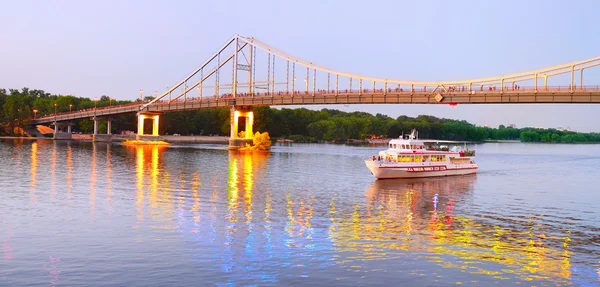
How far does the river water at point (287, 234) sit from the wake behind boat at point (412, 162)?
7776mm

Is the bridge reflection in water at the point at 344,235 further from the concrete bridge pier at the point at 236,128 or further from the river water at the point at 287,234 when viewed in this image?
the concrete bridge pier at the point at 236,128

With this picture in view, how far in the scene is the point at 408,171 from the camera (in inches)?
2375

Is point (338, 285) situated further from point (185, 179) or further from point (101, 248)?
point (185, 179)

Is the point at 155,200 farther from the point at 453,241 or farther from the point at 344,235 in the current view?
the point at 453,241

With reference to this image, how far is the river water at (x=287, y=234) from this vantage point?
811 inches

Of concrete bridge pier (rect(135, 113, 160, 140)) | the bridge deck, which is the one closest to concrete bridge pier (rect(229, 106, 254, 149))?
the bridge deck

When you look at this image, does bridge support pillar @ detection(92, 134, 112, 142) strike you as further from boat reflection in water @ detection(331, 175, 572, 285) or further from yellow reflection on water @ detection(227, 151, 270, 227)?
boat reflection in water @ detection(331, 175, 572, 285)

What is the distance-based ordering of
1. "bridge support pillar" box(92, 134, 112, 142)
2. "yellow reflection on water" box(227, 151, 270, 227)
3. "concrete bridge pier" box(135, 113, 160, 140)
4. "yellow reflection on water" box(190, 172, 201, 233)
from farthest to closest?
1. "bridge support pillar" box(92, 134, 112, 142)
2. "concrete bridge pier" box(135, 113, 160, 140)
3. "yellow reflection on water" box(227, 151, 270, 227)
4. "yellow reflection on water" box(190, 172, 201, 233)

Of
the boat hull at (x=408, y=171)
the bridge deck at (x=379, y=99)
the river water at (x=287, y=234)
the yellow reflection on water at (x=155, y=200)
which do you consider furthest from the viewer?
the bridge deck at (x=379, y=99)

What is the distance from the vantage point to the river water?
2059cm

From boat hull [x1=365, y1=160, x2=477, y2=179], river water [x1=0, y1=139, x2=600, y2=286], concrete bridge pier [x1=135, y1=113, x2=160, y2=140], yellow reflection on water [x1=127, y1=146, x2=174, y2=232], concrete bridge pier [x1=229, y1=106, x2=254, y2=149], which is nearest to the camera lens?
river water [x1=0, y1=139, x2=600, y2=286]

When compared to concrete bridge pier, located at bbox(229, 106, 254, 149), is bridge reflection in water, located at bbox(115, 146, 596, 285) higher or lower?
lower

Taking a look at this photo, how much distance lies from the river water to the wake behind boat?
7.78 m

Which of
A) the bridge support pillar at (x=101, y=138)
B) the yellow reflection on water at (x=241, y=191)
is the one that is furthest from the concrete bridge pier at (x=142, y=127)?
the yellow reflection on water at (x=241, y=191)
